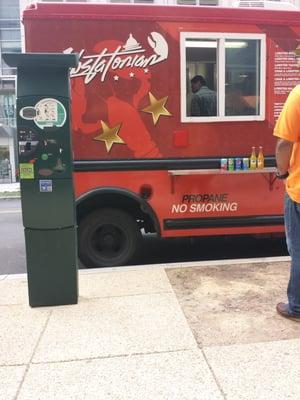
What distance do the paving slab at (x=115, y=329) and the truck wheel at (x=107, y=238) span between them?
1287 mm

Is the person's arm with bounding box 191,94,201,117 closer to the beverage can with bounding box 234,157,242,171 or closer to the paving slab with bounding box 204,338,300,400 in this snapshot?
the beverage can with bounding box 234,157,242,171

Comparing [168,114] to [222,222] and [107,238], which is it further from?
[107,238]

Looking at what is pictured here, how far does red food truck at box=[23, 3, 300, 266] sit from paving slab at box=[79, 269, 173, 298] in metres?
0.59

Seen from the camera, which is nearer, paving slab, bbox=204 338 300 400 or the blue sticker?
paving slab, bbox=204 338 300 400

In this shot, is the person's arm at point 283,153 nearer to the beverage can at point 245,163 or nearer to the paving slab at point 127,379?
the paving slab at point 127,379

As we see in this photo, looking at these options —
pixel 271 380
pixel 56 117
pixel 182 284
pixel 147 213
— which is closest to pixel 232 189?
pixel 147 213

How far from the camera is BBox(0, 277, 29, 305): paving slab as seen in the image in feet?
15.1

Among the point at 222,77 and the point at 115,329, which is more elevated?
the point at 222,77

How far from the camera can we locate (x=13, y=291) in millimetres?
4879

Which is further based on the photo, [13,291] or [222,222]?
[222,222]

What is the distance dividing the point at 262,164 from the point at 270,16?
170cm

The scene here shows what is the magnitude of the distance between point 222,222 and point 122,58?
220 cm

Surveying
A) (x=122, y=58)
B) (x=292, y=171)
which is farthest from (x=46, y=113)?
(x=292, y=171)

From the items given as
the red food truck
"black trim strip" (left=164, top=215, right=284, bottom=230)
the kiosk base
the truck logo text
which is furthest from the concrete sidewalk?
the truck logo text
